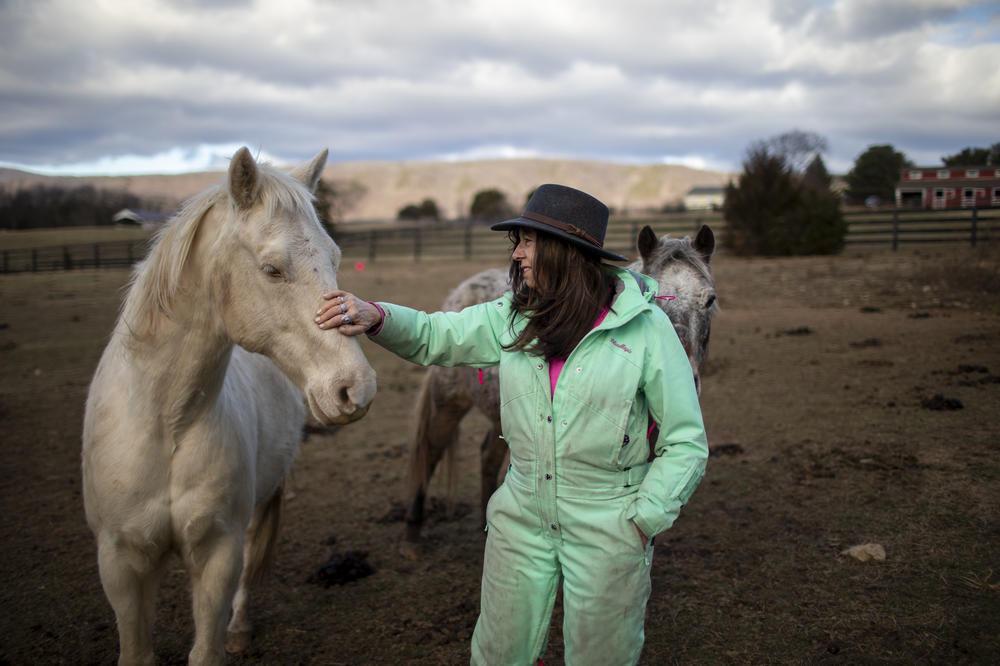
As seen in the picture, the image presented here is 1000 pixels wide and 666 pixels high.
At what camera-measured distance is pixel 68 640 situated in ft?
10.0

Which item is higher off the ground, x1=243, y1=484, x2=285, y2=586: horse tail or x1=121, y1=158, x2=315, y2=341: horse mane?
x1=121, y1=158, x2=315, y2=341: horse mane

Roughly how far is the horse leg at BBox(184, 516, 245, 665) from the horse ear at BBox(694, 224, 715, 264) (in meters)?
2.63

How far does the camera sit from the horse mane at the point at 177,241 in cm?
188

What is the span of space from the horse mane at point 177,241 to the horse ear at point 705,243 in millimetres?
2149

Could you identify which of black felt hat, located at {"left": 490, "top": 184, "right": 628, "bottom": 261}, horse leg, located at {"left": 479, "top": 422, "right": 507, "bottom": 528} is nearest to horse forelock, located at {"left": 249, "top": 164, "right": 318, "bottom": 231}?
black felt hat, located at {"left": 490, "top": 184, "right": 628, "bottom": 261}

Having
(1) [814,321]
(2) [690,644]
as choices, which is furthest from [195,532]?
(1) [814,321]

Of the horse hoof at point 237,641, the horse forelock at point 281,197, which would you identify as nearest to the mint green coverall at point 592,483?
the horse forelock at point 281,197

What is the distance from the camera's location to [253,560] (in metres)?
3.32

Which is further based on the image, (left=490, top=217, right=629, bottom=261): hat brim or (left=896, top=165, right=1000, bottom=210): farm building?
(left=896, top=165, right=1000, bottom=210): farm building

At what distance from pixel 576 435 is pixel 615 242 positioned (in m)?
23.9

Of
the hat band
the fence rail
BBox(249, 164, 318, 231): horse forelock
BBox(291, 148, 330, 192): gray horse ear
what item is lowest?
the hat band

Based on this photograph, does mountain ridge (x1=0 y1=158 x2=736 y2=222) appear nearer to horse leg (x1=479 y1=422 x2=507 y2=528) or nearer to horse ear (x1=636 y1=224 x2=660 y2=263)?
horse leg (x1=479 y1=422 x2=507 y2=528)

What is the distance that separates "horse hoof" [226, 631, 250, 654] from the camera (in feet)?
10.1

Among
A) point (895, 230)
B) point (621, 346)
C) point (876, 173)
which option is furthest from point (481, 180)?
point (621, 346)
